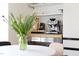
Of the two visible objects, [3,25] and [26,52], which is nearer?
[26,52]

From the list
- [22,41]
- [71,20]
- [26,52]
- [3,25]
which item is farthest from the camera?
[3,25]

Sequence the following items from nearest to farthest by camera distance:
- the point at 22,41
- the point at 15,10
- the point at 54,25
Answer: the point at 22,41, the point at 15,10, the point at 54,25

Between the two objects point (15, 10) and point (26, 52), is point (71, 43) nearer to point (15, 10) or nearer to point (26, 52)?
point (15, 10)

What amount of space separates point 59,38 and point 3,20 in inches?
68.3

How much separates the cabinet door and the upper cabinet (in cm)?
61

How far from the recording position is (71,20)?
4.25 meters

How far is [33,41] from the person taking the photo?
5.08 m

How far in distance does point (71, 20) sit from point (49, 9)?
1.22m

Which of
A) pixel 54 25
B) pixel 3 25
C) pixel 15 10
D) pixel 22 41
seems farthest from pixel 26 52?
pixel 54 25

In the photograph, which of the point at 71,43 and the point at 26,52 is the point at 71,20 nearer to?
the point at 71,43

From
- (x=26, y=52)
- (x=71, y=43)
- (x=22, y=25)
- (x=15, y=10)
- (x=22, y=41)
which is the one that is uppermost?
(x=15, y=10)

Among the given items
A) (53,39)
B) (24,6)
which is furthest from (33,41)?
(24,6)

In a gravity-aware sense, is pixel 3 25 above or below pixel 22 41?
above

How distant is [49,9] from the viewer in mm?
5242
